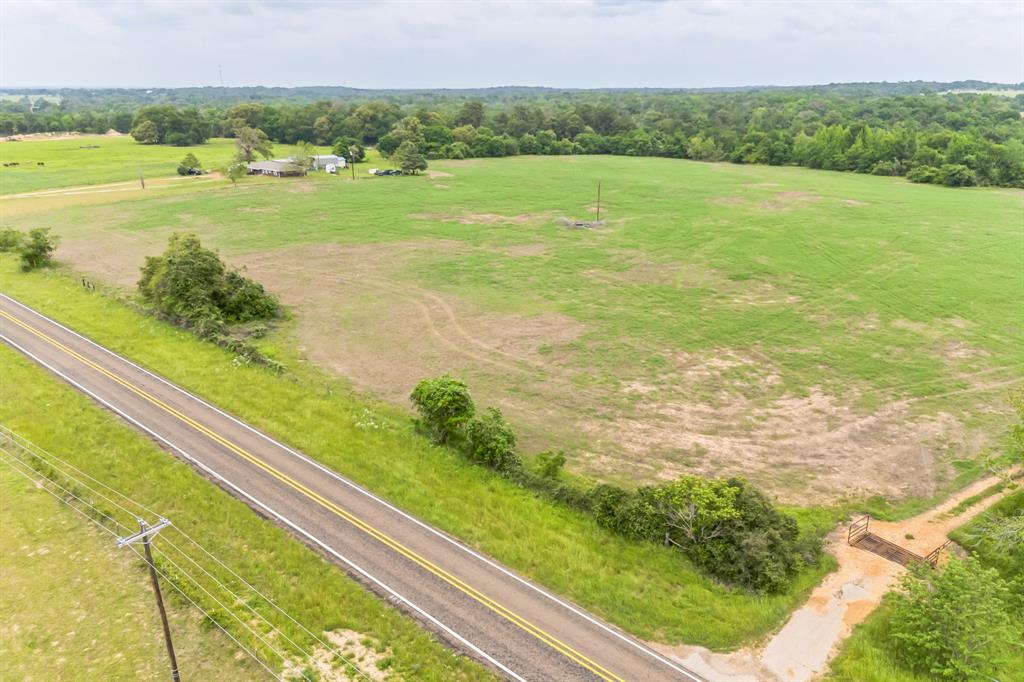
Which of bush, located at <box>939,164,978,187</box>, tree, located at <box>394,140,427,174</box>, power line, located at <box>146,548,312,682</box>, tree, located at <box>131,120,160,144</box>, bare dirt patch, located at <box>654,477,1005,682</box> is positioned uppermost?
tree, located at <box>131,120,160,144</box>

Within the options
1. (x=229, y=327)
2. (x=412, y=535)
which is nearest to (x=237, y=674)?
(x=412, y=535)

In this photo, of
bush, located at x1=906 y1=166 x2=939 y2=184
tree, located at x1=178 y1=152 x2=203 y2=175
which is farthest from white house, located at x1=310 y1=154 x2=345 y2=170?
bush, located at x1=906 y1=166 x2=939 y2=184

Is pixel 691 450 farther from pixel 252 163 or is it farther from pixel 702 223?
pixel 252 163

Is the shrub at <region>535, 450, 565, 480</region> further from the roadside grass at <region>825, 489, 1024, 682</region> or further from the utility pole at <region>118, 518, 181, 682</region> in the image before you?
the utility pole at <region>118, 518, 181, 682</region>

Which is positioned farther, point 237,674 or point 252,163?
point 252,163

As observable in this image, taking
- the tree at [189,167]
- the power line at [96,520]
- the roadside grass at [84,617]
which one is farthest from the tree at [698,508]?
the tree at [189,167]

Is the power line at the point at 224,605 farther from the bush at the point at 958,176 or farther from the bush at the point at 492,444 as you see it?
the bush at the point at 958,176
